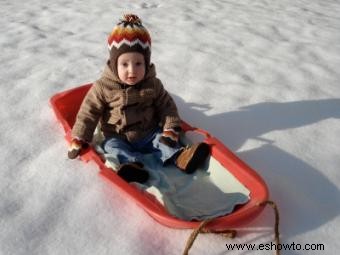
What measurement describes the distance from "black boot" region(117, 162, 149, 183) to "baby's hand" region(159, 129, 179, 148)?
9.6 inches

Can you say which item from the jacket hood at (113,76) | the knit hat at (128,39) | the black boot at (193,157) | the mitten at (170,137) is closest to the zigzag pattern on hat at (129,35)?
the knit hat at (128,39)

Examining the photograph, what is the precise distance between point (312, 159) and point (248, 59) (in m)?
1.48

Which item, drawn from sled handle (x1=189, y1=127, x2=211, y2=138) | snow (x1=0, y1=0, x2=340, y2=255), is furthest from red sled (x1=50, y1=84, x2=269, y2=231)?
snow (x1=0, y1=0, x2=340, y2=255)

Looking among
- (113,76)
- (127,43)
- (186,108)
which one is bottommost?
(186,108)

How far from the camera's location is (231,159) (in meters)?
2.03

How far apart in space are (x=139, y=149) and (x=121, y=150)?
0.50ft

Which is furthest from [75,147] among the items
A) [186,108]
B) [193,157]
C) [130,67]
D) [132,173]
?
[186,108]

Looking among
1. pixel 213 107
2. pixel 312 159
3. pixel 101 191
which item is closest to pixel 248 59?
pixel 213 107

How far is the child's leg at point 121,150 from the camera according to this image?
218cm

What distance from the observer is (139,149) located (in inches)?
92.0

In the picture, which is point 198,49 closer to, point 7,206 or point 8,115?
point 8,115

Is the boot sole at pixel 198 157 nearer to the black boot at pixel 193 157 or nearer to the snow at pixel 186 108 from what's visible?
the black boot at pixel 193 157

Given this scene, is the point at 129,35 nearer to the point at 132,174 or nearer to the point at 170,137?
the point at 170,137

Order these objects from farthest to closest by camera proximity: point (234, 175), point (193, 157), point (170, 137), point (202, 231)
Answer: point (170, 137), point (193, 157), point (234, 175), point (202, 231)
